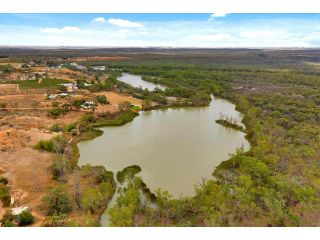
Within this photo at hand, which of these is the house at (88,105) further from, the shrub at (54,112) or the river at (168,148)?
the river at (168,148)

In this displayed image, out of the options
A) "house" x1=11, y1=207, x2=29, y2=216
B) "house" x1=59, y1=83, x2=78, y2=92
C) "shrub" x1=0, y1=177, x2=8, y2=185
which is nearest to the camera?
"house" x1=11, y1=207, x2=29, y2=216

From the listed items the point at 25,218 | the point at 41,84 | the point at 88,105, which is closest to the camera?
the point at 25,218

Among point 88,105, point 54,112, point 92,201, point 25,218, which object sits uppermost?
point 88,105

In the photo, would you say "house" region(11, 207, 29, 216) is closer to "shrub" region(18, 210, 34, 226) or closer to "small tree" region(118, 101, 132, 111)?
"shrub" region(18, 210, 34, 226)

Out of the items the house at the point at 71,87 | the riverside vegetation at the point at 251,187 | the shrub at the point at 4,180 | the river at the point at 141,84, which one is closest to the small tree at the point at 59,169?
the riverside vegetation at the point at 251,187

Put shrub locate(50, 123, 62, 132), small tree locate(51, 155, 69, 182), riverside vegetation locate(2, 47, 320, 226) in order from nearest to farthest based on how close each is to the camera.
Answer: riverside vegetation locate(2, 47, 320, 226) → small tree locate(51, 155, 69, 182) → shrub locate(50, 123, 62, 132)

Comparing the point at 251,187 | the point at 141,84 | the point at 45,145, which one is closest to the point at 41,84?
the point at 141,84

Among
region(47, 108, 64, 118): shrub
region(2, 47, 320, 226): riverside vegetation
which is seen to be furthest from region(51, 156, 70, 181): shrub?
region(47, 108, 64, 118): shrub

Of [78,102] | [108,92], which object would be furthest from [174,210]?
[108,92]

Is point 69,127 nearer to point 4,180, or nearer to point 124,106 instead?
point 124,106
